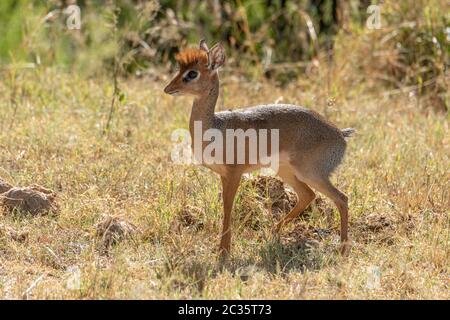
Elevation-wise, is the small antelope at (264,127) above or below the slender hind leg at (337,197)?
above

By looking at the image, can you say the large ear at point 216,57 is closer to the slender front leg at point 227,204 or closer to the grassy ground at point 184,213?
the slender front leg at point 227,204

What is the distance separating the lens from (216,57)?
5.31 m

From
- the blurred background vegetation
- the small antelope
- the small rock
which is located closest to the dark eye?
the small antelope

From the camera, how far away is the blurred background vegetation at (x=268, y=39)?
857cm

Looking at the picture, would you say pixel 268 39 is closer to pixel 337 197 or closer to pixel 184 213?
pixel 184 213

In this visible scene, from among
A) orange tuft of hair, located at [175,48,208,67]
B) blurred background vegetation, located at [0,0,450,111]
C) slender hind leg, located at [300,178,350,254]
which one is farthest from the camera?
blurred background vegetation, located at [0,0,450,111]

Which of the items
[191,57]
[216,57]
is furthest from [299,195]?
[191,57]

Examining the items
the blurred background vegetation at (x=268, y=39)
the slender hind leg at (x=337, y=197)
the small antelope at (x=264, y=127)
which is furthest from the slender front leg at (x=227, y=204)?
the blurred background vegetation at (x=268, y=39)

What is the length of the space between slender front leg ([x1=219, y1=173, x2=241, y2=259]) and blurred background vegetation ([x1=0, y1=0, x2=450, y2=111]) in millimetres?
2875

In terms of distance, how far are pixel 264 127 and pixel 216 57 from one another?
48 centimetres

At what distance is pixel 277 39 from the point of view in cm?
988

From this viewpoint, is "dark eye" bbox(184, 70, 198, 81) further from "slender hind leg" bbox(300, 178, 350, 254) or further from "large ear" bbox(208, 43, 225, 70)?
"slender hind leg" bbox(300, 178, 350, 254)

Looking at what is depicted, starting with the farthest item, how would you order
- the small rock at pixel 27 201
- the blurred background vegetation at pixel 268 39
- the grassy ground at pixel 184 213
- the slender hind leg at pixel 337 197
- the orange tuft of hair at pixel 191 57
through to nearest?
1. the blurred background vegetation at pixel 268 39
2. the small rock at pixel 27 201
3. the slender hind leg at pixel 337 197
4. the orange tuft of hair at pixel 191 57
5. the grassy ground at pixel 184 213

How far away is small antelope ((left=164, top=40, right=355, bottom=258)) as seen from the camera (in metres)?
5.23
